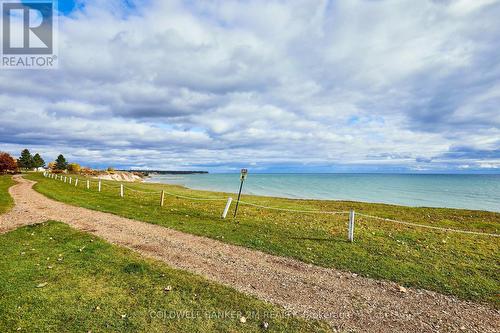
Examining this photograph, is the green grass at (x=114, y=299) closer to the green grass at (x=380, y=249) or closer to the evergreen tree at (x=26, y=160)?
the green grass at (x=380, y=249)

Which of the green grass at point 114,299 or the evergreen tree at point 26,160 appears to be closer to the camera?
the green grass at point 114,299

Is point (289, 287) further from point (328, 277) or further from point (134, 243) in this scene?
point (134, 243)

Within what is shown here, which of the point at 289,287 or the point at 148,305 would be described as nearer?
the point at 148,305

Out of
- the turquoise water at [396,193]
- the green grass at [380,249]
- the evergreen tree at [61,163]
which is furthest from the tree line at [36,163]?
the green grass at [380,249]

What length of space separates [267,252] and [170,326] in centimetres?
592

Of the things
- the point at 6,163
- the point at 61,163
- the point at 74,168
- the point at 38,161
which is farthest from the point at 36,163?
the point at 6,163

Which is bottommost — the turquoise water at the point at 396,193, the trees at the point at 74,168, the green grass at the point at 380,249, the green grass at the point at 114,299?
the turquoise water at the point at 396,193

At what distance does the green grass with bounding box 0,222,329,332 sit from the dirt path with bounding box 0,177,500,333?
2.10 ft

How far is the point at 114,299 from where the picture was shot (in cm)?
697

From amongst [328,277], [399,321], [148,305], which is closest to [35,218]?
[148,305]

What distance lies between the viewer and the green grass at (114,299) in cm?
605

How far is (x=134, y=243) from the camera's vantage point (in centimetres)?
1195

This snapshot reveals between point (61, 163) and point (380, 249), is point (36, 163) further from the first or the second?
point (380, 249)

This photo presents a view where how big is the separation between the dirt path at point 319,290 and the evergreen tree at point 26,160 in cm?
12765
